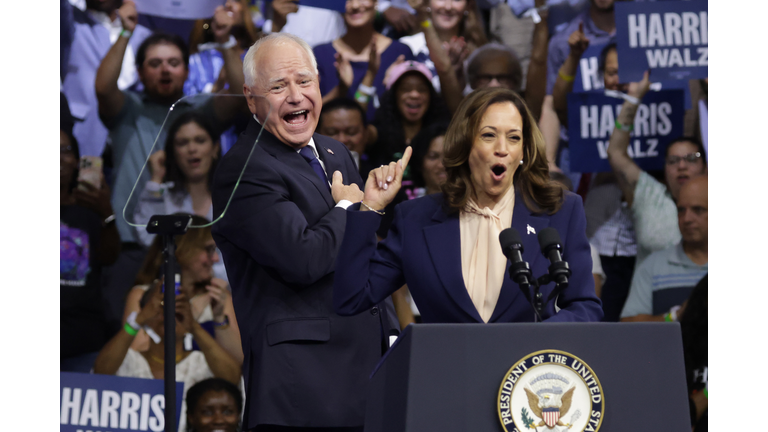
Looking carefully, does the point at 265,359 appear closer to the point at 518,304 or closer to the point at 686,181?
the point at 518,304

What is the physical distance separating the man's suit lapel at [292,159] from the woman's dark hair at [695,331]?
103 inches

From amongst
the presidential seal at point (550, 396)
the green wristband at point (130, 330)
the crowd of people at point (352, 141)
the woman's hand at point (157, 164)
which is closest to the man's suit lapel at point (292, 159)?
the woman's hand at point (157, 164)

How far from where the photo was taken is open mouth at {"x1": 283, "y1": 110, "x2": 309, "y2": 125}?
2422 mm

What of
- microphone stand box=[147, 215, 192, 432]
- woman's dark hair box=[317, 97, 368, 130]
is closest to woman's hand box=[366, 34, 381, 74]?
woman's dark hair box=[317, 97, 368, 130]

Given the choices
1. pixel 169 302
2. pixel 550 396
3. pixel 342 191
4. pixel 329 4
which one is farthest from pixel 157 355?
pixel 550 396

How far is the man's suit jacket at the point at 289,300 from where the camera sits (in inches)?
87.2

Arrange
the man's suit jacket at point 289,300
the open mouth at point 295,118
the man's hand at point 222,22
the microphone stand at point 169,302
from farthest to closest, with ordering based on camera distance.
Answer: the man's hand at point 222,22 < the open mouth at point 295,118 < the man's suit jacket at point 289,300 < the microphone stand at point 169,302

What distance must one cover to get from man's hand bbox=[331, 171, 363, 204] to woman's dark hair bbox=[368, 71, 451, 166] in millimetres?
1961

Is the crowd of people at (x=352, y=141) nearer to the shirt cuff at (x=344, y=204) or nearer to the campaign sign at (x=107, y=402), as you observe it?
the campaign sign at (x=107, y=402)

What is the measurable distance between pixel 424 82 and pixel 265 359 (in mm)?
2474

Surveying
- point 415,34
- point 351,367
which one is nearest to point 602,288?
point 415,34

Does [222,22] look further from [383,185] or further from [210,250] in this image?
[383,185]

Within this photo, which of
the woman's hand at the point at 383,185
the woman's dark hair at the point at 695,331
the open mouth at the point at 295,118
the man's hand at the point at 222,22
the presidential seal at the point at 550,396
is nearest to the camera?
the presidential seal at the point at 550,396

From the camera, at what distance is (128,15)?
4398mm
